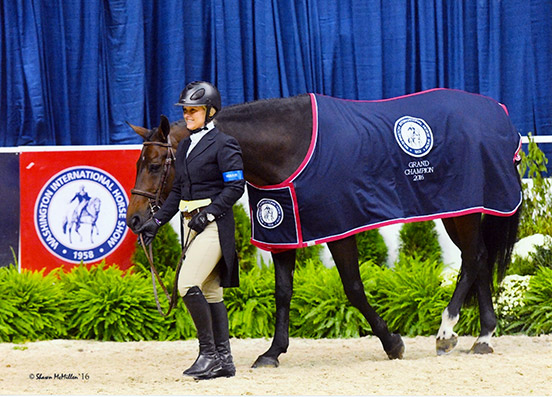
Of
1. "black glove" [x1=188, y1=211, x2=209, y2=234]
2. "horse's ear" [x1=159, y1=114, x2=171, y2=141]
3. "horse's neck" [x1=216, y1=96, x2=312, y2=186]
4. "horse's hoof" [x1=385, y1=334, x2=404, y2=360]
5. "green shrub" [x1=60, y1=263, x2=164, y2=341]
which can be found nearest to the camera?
"black glove" [x1=188, y1=211, x2=209, y2=234]

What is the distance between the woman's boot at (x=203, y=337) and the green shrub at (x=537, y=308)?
8.79 feet

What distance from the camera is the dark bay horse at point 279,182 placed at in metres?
5.03

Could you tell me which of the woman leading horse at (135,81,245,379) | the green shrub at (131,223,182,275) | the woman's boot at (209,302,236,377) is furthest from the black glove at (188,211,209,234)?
the green shrub at (131,223,182,275)

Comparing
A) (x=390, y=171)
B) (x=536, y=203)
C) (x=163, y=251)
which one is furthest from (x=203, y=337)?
(x=536, y=203)

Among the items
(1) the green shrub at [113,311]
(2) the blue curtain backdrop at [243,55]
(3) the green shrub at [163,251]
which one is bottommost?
(1) the green shrub at [113,311]

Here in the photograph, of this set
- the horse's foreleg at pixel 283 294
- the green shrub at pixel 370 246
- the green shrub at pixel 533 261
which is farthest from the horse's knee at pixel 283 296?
the green shrub at pixel 533 261

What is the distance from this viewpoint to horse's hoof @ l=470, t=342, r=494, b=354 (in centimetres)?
576

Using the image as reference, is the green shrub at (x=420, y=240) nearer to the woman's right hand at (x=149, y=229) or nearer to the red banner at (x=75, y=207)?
the red banner at (x=75, y=207)

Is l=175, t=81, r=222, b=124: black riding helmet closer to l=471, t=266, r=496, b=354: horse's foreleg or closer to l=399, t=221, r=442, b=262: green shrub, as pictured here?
l=471, t=266, r=496, b=354: horse's foreleg

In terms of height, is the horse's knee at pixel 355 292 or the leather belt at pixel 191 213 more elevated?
the leather belt at pixel 191 213

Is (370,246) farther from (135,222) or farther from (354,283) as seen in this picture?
(135,222)

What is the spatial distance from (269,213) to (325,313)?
1517 millimetres

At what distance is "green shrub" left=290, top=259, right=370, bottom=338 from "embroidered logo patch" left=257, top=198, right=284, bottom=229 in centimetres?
139

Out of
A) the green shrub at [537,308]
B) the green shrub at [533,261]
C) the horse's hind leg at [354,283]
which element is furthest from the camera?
the green shrub at [533,261]
